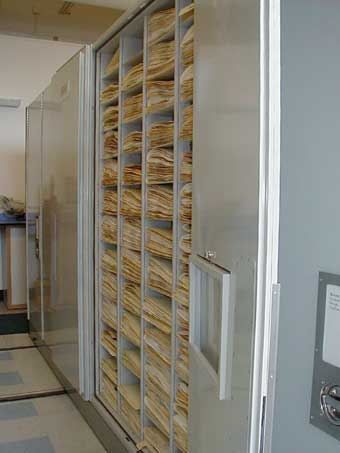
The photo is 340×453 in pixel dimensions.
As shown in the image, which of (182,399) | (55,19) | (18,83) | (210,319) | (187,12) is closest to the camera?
(210,319)

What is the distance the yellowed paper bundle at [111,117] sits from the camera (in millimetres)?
2730

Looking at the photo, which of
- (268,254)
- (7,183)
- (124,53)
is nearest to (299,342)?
(268,254)

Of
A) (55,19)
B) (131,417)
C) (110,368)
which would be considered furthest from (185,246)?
(55,19)

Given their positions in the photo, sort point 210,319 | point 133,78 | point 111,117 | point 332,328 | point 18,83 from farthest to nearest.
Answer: point 18,83 → point 111,117 → point 133,78 → point 210,319 → point 332,328

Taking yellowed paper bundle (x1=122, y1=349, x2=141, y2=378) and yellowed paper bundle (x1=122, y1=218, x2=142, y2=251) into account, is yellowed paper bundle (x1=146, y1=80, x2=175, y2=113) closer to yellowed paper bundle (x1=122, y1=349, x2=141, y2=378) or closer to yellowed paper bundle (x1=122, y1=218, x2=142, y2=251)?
yellowed paper bundle (x1=122, y1=218, x2=142, y2=251)

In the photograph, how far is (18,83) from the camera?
6078 millimetres

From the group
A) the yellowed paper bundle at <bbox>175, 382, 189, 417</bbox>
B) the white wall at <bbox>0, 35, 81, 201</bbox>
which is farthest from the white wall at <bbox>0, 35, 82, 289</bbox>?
the yellowed paper bundle at <bbox>175, 382, 189, 417</bbox>

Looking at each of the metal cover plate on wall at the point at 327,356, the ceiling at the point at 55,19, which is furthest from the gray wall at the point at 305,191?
the ceiling at the point at 55,19

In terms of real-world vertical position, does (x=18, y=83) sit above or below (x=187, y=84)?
above

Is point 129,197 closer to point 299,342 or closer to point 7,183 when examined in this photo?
point 299,342

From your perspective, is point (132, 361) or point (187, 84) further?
point (132, 361)

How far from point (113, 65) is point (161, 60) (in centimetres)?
71

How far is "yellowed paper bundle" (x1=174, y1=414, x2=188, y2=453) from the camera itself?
1.92 meters

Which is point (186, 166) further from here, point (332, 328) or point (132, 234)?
point (332, 328)
